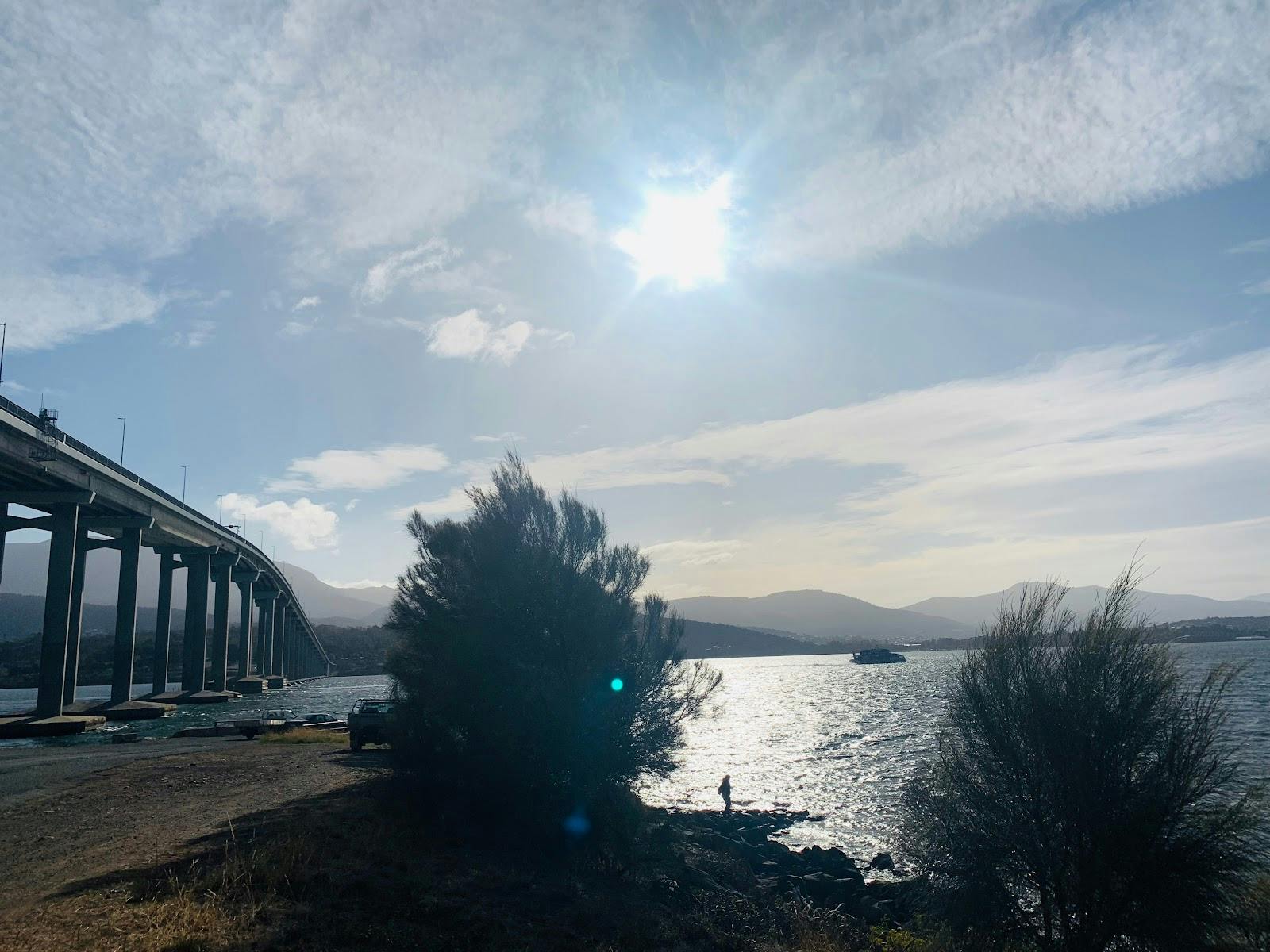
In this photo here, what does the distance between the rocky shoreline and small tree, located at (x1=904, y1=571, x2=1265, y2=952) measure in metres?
1.81

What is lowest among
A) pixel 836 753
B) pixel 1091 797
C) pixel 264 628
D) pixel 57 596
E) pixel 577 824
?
pixel 836 753

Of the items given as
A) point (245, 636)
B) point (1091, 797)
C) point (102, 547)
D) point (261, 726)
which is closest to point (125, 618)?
point (102, 547)

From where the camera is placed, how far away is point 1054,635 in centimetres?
1235

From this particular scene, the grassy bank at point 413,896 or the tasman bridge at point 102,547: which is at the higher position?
the tasman bridge at point 102,547

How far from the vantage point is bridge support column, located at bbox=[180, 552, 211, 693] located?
260ft

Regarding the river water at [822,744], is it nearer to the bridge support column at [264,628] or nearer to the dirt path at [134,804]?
the dirt path at [134,804]

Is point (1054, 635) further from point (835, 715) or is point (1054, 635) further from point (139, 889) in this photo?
point (835, 715)

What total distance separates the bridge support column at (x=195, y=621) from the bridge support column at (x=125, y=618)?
19199 millimetres

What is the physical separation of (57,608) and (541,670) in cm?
4276

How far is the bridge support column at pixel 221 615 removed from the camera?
8700 centimetres

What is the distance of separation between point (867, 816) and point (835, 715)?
131 feet

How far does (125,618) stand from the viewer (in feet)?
197

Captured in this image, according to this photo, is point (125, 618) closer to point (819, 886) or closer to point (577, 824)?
point (577, 824)

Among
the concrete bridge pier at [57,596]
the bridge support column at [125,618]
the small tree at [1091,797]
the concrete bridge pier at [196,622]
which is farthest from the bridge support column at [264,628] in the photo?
the small tree at [1091,797]
